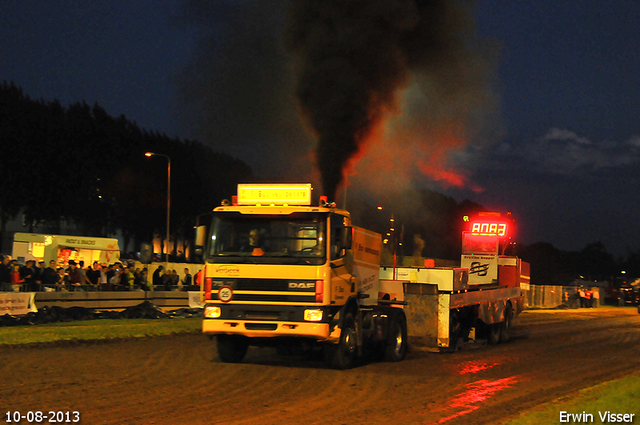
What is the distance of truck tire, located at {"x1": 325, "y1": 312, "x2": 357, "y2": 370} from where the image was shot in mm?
11781

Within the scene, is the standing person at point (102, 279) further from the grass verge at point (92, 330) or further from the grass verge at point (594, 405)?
the grass verge at point (594, 405)

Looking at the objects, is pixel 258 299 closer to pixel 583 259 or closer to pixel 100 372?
pixel 100 372

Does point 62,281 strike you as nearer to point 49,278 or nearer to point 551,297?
point 49,278

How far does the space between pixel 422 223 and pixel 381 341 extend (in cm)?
5131

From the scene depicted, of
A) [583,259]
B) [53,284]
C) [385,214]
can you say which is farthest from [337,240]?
[583,259]

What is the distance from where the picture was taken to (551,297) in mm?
46281

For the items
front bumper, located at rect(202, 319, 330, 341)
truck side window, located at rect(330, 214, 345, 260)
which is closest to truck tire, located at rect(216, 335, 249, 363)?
front bumper, located at rect(202, 319, 330, 341)

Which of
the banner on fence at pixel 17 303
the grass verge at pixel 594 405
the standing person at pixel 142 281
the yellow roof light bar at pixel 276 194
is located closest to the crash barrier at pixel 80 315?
the banner on fence at pixel 17 303

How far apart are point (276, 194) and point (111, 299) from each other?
46.6ft

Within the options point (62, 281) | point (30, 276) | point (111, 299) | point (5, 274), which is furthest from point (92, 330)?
point (62, 281)

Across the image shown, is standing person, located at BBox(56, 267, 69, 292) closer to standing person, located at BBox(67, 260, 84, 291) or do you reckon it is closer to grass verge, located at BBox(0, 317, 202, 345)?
standing person, located at BBox(67, 260, 84, 291)

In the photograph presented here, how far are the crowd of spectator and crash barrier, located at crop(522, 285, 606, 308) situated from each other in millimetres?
23846

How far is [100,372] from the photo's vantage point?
35.2 ft

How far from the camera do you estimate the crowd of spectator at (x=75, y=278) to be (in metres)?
20.8
